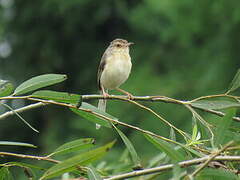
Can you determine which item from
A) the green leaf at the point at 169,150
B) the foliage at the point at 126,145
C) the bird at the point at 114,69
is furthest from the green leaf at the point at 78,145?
the bird at the point at 114,69

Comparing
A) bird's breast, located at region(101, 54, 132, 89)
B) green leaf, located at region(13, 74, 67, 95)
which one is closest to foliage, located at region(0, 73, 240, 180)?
green leaf, located at region(13, 74, 67, 95)

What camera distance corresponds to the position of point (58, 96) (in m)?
2.08

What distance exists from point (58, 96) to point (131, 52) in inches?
366

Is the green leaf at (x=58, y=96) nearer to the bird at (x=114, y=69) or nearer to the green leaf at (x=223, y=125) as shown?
the green leaf at (x=223, y=125)

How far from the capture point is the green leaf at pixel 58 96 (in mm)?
2045

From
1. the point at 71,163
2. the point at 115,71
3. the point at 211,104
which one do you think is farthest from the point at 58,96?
the point at 115,71

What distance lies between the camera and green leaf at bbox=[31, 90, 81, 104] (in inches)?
80.5

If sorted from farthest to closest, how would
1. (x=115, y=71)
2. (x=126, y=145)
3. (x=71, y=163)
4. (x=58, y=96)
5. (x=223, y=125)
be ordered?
(x=115, y=71)
(x=58, y=96)
(x=126, y=145)
(x=223, y=125)
(x=71, y=163)

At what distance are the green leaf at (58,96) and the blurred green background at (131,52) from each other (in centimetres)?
522

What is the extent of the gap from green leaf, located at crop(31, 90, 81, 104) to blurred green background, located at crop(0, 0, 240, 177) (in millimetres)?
5223

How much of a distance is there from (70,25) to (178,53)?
2940 mm

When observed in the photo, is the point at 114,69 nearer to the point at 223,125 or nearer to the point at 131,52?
the point at 223,125

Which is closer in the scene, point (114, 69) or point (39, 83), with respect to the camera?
point (39, 83)

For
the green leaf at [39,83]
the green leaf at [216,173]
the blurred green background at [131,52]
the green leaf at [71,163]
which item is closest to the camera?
the green leaf at [71,163]
